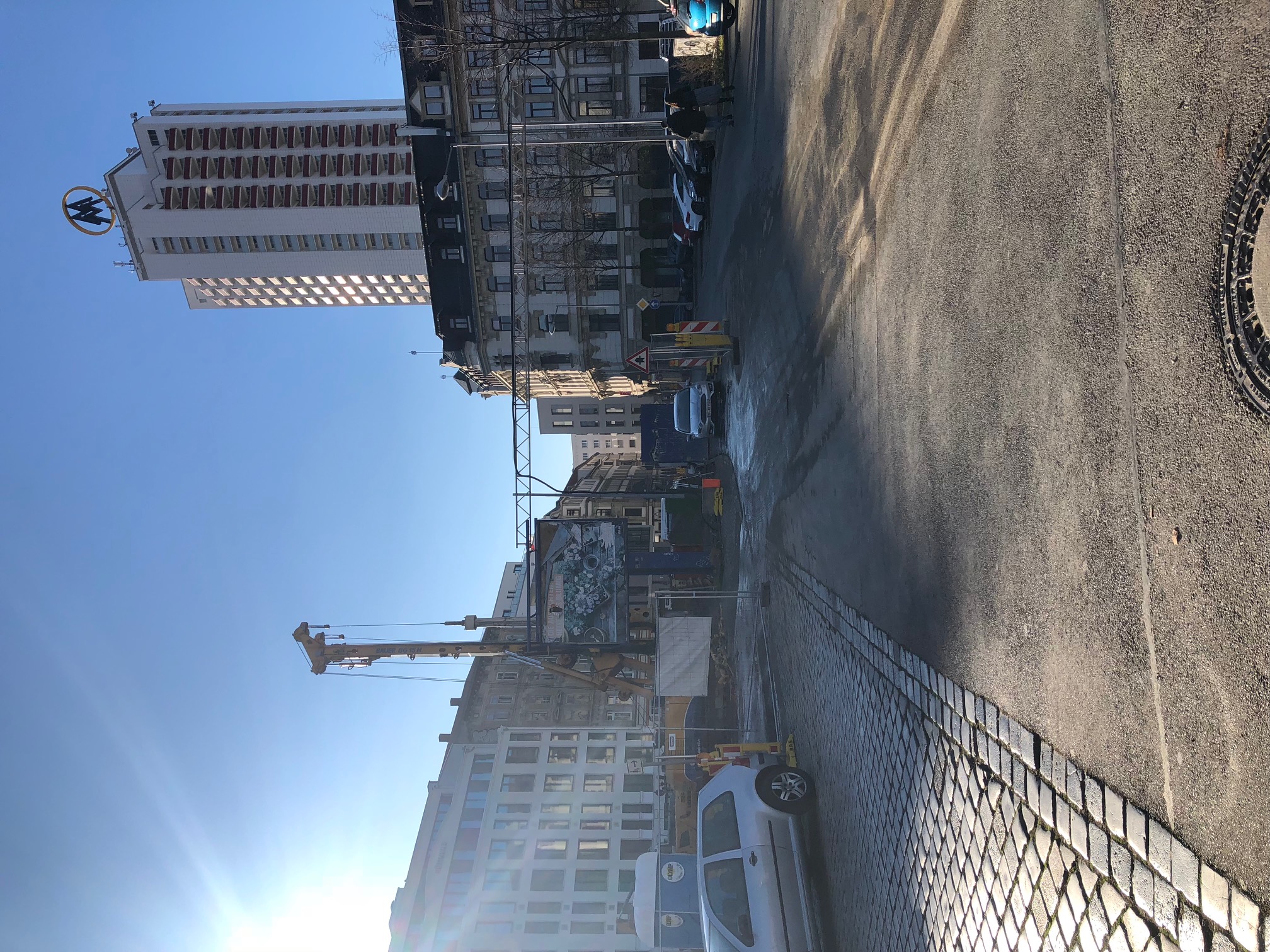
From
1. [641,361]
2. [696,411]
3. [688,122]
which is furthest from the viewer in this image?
[641,361]

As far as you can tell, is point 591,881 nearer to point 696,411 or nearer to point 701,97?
point 696,411

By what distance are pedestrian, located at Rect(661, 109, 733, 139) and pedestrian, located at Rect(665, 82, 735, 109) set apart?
0.18m

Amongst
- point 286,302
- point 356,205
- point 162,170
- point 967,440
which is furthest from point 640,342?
point 286,302

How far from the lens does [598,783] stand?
5144 centimetres

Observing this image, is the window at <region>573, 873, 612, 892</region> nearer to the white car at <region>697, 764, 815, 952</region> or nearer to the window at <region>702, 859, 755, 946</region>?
the white car at <region>697, 764, 815, 952</region>

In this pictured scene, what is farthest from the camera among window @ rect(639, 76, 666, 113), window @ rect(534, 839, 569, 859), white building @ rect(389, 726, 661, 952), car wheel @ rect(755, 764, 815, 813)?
window @ rect(534, 839, 569, 859)

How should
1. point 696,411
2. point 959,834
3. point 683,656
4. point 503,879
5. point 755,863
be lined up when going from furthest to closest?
point 503,879, point 696,411, point 683,656, point 755,863, point 959,834

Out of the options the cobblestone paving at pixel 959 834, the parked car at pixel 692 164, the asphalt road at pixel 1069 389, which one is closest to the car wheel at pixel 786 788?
the cobblestone paving at pixel 959 834

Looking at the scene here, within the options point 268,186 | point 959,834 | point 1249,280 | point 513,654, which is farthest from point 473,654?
point 268,186

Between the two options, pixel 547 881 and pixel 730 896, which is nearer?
pixel 730 896

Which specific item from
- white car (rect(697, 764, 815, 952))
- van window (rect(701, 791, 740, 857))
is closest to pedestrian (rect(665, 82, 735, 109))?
white car (rect(697, 764, 815, 952))

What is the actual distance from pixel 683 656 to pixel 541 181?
20270 millimetres

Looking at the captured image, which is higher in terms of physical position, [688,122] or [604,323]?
[688,122]

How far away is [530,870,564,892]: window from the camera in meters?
46.8
